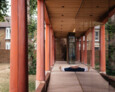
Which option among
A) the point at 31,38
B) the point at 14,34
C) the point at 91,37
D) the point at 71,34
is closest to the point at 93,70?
the point at 91,37

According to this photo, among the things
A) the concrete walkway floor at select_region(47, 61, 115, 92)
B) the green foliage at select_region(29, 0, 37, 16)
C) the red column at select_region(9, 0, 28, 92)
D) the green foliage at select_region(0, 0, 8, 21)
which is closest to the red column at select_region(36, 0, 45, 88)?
the concrete walkway floor at select_region(47, 61, 115, 92)

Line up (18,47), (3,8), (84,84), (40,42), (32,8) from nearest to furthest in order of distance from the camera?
(18,47), (84,84), (3,8), (40,42), (32,8)

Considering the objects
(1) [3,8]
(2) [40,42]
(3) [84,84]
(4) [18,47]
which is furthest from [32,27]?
(4) [18,47]

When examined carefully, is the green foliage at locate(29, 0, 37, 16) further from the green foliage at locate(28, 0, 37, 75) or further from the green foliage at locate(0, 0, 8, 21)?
the green foliage at locate(0, 0, 8, 21)

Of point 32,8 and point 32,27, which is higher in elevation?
point 32,8

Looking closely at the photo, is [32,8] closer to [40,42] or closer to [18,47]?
[40,42]

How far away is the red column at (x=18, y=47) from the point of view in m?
2.45

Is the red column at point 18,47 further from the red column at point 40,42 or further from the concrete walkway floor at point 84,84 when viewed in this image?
the red column at point 40,42

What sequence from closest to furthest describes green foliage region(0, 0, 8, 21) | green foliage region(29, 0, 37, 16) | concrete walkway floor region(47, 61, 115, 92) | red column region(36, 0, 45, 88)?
concrete walkway floor region(47, 61, 115, 92), green foliage region(0, 0, 8, 21), red column region(36, 0, 45, 88), green foliage region(29, 0, 37, 16)

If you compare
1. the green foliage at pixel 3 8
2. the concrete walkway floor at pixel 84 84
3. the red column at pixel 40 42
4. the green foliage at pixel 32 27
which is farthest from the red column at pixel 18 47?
the green foliage at pixel 32 27

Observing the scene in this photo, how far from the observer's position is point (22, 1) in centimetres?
250

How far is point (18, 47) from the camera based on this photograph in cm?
247

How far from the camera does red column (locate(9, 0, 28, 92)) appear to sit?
2447 millimetres

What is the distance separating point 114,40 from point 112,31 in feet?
0.39
